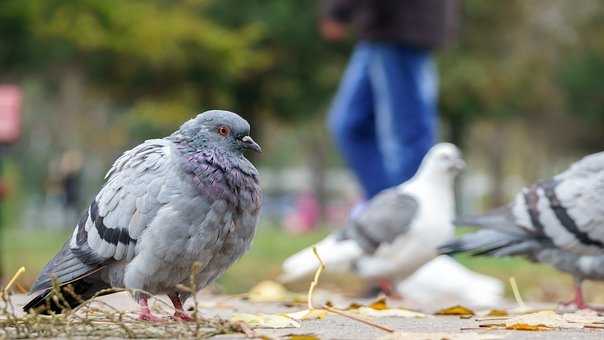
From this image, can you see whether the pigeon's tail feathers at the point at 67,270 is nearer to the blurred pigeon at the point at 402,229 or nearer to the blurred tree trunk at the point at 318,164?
the blurred pigeon at the point at 402,229

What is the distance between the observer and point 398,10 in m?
8.30

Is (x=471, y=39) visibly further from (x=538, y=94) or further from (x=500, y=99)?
(x=538, y=94)

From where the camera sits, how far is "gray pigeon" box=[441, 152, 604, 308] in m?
5.22

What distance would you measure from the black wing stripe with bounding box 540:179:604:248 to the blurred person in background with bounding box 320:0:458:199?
2831 mm

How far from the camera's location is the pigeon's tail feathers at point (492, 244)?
18.4 ft

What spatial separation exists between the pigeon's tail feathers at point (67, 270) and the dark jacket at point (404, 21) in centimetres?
463

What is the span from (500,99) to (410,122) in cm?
2360

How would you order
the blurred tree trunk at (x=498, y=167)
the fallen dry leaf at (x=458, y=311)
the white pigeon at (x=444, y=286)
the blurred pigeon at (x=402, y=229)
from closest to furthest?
the fallen dry leaf at (x=458, y=311), the blurred pigeon at (x=402, y=229), the white pigeon at (x=444, y=286), the blurred tree trunk at (x=498, y=167)

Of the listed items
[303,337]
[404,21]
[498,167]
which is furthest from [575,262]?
[498,167]

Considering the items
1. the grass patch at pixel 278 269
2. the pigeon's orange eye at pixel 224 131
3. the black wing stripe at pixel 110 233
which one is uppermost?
the grass patch at pixel 278 269

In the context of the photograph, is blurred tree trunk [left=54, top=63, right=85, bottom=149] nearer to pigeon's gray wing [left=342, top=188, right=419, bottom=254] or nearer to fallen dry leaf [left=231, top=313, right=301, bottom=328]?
pigeon's gray wing [left=342, top=188, right=419, bottom=254]

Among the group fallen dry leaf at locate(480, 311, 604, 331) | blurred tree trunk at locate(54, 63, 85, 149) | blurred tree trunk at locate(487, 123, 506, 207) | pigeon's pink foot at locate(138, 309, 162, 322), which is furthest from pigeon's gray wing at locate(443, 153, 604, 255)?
blurred tree trunk at locate(487, 123, 506, 207)

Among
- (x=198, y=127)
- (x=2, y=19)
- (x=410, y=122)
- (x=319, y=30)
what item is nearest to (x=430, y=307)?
(x=198, y=127)

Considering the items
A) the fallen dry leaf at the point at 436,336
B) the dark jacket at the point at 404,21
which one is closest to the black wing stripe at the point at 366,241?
the dark jacket at the point at 404,21
